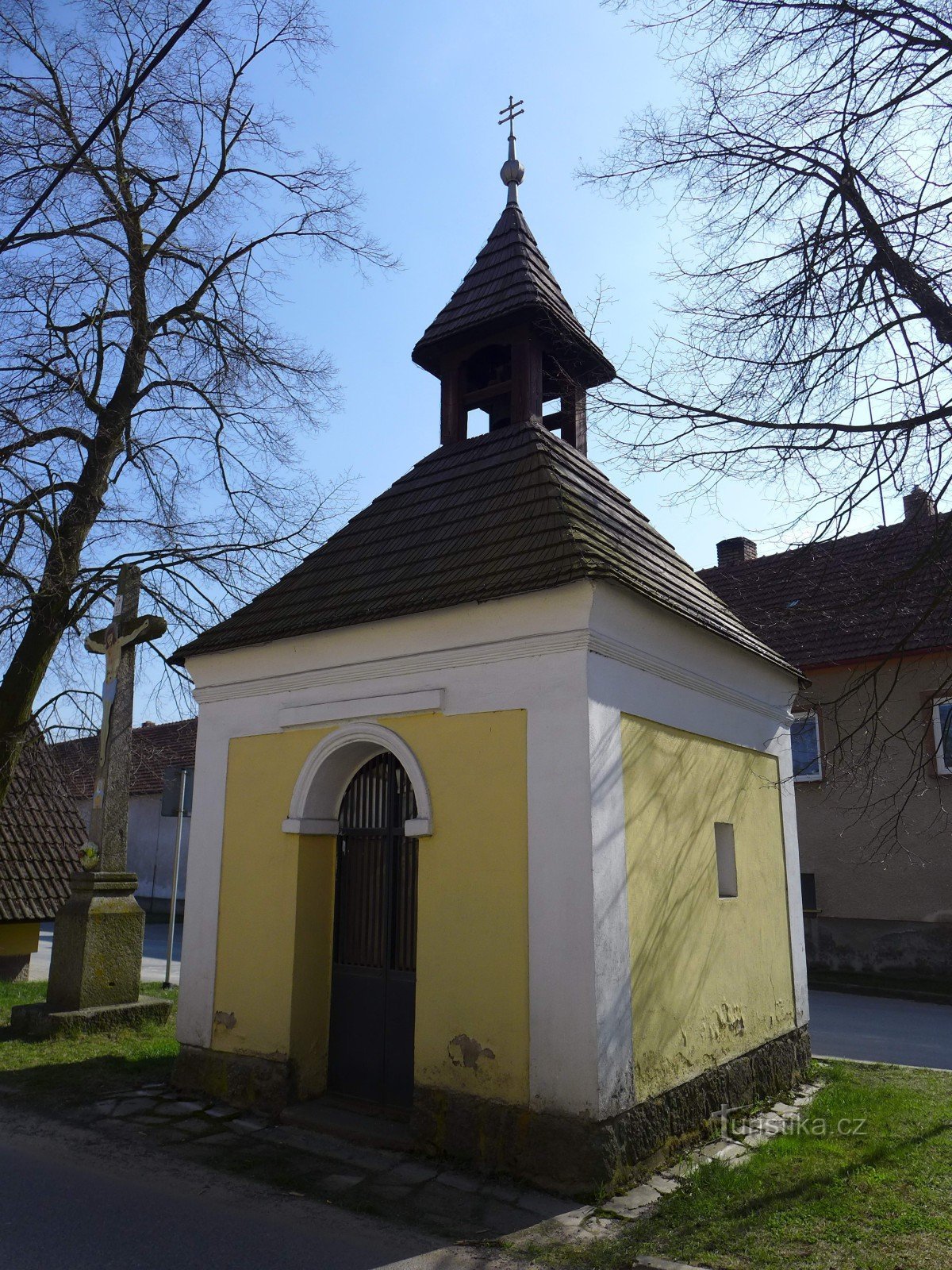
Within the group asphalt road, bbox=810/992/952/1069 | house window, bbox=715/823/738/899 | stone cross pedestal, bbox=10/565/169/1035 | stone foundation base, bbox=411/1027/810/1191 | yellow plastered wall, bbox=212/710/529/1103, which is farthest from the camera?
asphalt road, bbox=810/992/952/1069

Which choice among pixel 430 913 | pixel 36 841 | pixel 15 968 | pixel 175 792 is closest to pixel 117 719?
pixel 175 792

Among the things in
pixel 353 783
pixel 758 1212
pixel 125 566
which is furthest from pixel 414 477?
pixel 758 1212

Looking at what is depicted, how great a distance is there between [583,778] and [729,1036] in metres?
2.74

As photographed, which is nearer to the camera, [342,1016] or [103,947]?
[342,1016]

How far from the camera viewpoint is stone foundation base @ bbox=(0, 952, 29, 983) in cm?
1251

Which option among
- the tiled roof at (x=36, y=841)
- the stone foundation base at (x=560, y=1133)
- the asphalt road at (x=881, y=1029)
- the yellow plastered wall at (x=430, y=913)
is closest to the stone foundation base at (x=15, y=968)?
the tiled roof at (x=36, y=841)

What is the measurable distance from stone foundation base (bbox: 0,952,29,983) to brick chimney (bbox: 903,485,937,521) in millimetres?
12274

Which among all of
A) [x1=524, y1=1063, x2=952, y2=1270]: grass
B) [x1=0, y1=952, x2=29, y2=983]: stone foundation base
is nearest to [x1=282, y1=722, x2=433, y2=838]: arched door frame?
[x1=524, y1=1063, x2=952, y2=1270]: grass

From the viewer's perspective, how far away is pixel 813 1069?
818cm

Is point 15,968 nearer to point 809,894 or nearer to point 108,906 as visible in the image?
point 108,906

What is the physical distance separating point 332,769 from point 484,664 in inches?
64.7

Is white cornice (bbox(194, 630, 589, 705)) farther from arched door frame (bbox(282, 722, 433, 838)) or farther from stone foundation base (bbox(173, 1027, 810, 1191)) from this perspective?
stone foundation base (bbox(173, 1027, 810, 1191))

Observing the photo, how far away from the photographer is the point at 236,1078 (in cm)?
686

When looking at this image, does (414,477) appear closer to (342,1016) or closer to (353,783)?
(353,783)
